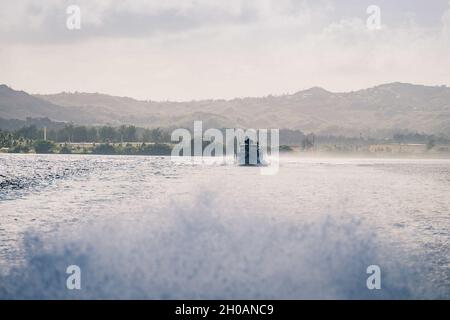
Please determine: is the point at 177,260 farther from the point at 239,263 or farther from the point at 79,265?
the point at 79,265

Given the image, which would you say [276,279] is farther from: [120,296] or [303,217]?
[303,217]

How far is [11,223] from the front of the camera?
47062 millimetres

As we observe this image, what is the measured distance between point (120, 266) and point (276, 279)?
28.0ft

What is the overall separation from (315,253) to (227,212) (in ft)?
75.2

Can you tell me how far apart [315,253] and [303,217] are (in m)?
19.9

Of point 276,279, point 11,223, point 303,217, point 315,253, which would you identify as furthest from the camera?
point 303,217

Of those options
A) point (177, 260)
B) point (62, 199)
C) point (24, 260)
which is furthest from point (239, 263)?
point (62, 199)
